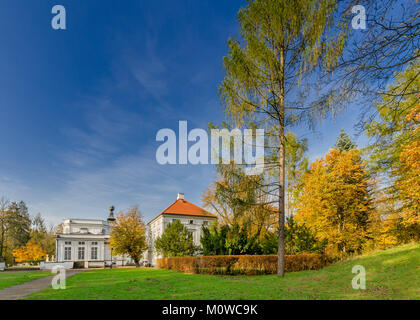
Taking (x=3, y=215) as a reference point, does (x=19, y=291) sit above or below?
above

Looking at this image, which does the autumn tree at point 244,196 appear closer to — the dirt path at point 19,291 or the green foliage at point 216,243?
the green foliage at point 216,243

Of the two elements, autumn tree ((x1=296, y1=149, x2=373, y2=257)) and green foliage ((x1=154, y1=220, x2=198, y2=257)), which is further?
green foliage ((x1=154, y1=220, x2=198, y2=257))

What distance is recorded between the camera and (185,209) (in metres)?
33.9

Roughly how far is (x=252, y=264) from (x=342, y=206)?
10039 mm

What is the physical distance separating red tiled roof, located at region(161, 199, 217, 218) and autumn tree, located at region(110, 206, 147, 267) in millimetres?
4185

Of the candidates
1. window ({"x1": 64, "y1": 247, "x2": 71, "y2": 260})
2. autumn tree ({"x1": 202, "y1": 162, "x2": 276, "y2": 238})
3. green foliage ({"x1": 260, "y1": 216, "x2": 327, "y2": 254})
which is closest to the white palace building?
window ({"x1": 64, "y1": 247, "x2": 71, "y2": 260})

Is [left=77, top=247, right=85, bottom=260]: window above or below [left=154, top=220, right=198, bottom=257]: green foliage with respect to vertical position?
below

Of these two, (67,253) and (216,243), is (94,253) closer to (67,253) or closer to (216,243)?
(67,253)

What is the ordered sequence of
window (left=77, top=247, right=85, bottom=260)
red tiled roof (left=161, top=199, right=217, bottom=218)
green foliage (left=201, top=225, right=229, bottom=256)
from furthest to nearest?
1. window (left=77, top=247, right=85, bottom=260)
2. red tiled roof (left=161, top=199, right=217, bottom=218)
3. green foliage (left=201, top=225, right=229, bottom=256)

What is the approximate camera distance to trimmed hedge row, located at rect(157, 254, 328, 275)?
525 inches

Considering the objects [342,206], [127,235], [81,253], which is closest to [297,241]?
[342,206]

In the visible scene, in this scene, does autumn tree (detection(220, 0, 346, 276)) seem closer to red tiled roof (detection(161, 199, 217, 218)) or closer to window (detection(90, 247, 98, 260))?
red tiled roof (detection(161, 199, 217, 218))
